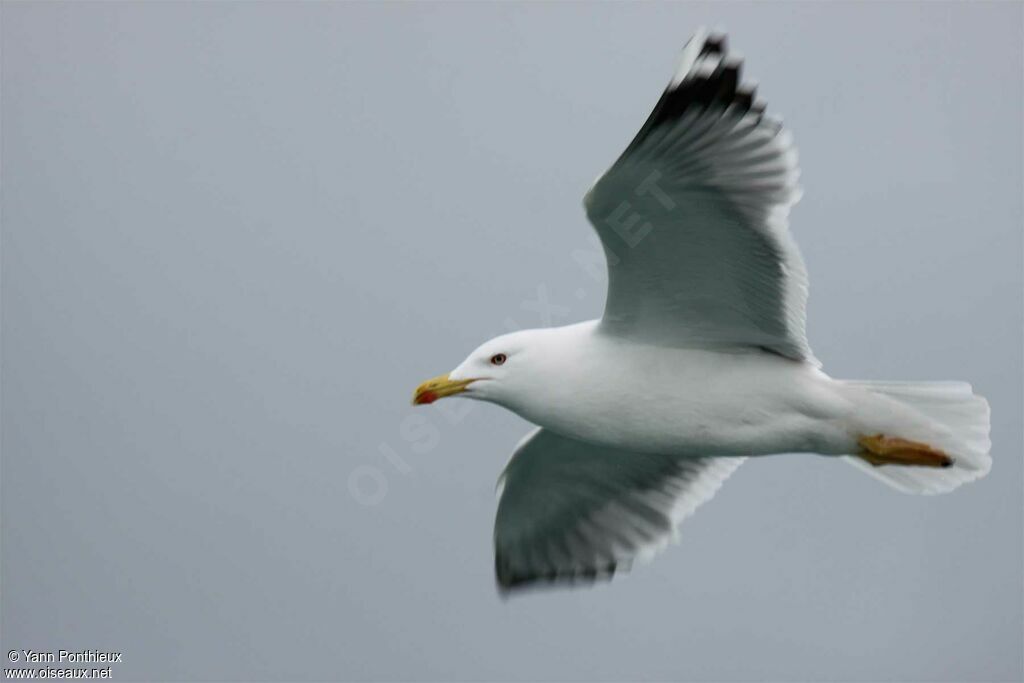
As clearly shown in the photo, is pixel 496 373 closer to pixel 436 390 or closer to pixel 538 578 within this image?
pixel 436 390

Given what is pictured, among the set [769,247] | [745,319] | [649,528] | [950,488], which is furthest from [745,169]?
[649,528]

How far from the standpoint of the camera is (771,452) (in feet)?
21.1

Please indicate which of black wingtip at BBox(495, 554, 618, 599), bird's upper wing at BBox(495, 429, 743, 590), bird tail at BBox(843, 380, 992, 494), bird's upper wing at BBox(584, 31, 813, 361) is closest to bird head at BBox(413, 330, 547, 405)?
bird's upper wing at BBox(584, 31, 813, 361)

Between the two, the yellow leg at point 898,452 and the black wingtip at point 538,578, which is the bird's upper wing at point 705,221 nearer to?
the yellow leg at point 898,452

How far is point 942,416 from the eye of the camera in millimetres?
6406

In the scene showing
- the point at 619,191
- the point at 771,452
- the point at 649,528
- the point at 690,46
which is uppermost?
the point at 690,46

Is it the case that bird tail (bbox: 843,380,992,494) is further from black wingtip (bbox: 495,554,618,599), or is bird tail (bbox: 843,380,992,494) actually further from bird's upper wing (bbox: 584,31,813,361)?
black wingtip (bbox: 495,554,618,599)

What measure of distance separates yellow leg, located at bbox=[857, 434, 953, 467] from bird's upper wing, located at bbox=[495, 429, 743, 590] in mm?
1320

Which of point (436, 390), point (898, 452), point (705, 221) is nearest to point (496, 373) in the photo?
point (436, 390)

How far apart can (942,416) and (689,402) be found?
105 cm

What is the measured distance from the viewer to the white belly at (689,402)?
6320mm

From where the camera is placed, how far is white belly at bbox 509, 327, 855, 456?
6320 mm

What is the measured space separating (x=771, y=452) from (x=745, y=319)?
564mm

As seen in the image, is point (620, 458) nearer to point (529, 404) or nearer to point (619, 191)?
point (529, 404)
